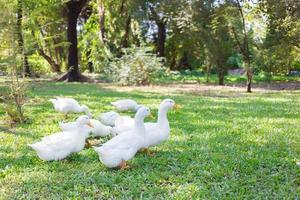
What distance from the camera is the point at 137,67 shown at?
2116 cm

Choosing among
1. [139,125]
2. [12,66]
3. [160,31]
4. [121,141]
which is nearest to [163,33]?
[160,31]

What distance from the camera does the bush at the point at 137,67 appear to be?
21.0 metres

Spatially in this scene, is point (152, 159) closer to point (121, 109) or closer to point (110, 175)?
point (110, 175)

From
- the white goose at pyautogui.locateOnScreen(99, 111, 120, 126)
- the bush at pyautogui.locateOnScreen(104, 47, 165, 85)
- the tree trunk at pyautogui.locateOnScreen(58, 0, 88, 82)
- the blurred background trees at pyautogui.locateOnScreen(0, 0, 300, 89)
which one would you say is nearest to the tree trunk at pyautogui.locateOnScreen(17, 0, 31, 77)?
the blurred background trees at pyautogui.locateOnScreen(0, 0, 300, 89)

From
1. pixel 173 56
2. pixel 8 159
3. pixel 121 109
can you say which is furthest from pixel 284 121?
pixel 173 56

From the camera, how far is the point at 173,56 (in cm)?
3788

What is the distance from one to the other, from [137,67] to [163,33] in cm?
1429

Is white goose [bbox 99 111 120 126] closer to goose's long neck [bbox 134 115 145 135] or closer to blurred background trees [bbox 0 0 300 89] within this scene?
goose's long neck [bbox 134 115 145 135]

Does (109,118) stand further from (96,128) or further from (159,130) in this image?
(159,130)

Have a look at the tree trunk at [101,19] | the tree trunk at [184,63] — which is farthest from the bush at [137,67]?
the tree trunk at [184,63]

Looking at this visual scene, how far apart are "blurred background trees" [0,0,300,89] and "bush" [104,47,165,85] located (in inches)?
2.0

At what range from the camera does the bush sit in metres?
21.0

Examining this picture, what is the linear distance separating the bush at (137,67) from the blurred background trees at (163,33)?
52 millimetres

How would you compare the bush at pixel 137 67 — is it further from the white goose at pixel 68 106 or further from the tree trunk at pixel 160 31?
the white goose at pixel 68 106
